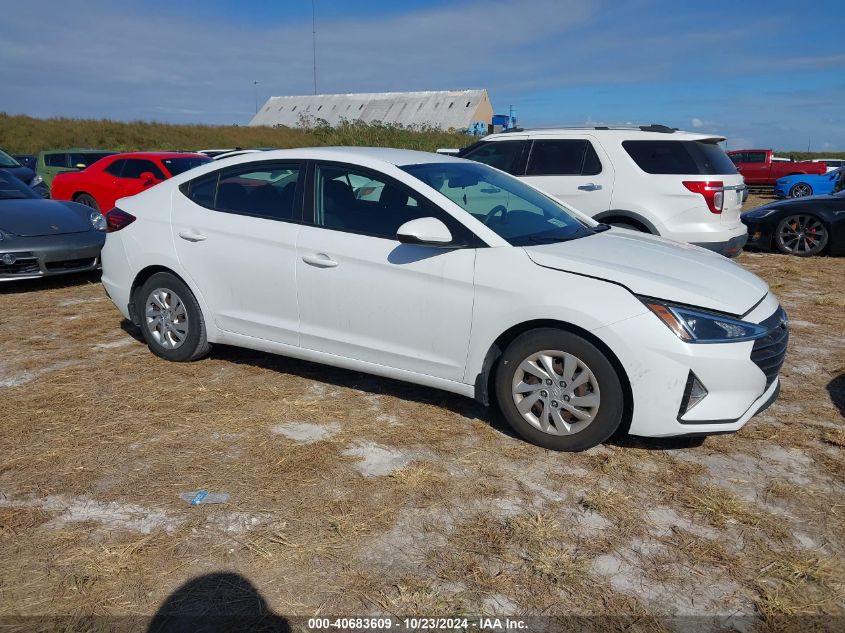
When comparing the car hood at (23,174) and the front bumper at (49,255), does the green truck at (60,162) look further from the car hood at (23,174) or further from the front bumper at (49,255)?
the front bumper at (49,255)

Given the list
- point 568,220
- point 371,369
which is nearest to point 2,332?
point 371,369

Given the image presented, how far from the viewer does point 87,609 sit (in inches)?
99.6

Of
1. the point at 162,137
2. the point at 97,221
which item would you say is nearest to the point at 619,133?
the point at 97,221

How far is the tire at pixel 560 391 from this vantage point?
3.57 meters

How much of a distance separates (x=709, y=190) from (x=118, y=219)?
5890 mm

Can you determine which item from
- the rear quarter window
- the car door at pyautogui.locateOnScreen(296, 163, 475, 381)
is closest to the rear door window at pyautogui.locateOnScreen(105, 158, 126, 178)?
the rear quarter window

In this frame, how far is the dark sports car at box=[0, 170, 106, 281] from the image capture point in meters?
7.56

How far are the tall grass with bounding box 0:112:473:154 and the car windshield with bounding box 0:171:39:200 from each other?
2503cm

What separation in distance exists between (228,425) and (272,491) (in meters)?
0.92

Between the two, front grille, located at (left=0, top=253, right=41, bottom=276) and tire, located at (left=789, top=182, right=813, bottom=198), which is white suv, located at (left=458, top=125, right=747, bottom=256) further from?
tire, located at (left=789, top=182, right=813, bottom=198)

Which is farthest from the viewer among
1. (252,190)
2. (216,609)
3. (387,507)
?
(252,190)

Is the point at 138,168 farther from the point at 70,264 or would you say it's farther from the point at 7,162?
the point at 7,162

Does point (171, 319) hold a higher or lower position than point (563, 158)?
lower

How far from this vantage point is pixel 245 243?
4656mm
